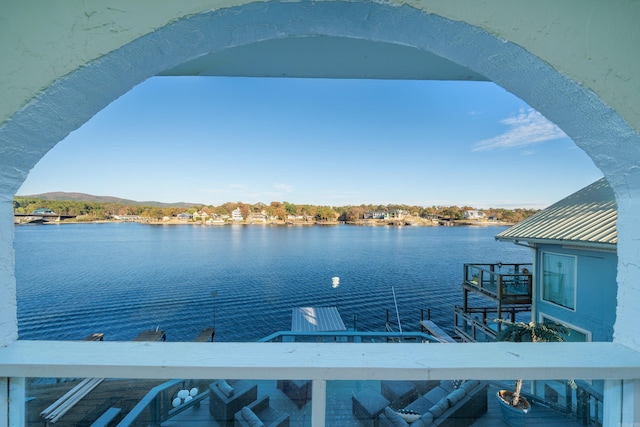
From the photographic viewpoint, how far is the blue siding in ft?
17.0

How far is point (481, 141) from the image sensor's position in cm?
3875

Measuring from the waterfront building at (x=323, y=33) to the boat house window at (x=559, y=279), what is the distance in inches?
270

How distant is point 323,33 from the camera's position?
0.92 m

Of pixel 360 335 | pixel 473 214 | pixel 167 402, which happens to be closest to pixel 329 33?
pixel 167 402

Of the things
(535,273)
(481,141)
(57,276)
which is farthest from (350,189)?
(535,273)

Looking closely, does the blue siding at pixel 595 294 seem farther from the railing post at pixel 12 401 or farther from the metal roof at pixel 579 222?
the railing post at pixel 12 401

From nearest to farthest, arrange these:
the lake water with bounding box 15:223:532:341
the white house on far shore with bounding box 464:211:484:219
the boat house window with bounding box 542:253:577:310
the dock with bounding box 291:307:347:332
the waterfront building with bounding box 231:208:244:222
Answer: the boat house window with bounding box 542:253:577:310 → the dock with bounding box 291:307:347:332 → the lake water with bounding box 15:223:532:341 → the white house on far shore with bounding box 464:211:484:219 → the waterfront building with bounding box 231:208:244:222

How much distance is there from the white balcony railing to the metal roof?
17.2 ft

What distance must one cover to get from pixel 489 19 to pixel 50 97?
Answer: 1.24 m

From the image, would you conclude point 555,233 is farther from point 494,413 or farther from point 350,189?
point 350,189

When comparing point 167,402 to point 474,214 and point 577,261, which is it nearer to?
point 577,261

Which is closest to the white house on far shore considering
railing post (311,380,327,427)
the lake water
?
the lake water

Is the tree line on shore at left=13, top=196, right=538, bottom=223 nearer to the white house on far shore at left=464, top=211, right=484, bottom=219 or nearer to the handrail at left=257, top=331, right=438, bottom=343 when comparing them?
the white house on far shore at left=464, top=211, right=484, bottom=219

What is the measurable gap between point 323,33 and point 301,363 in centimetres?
101
